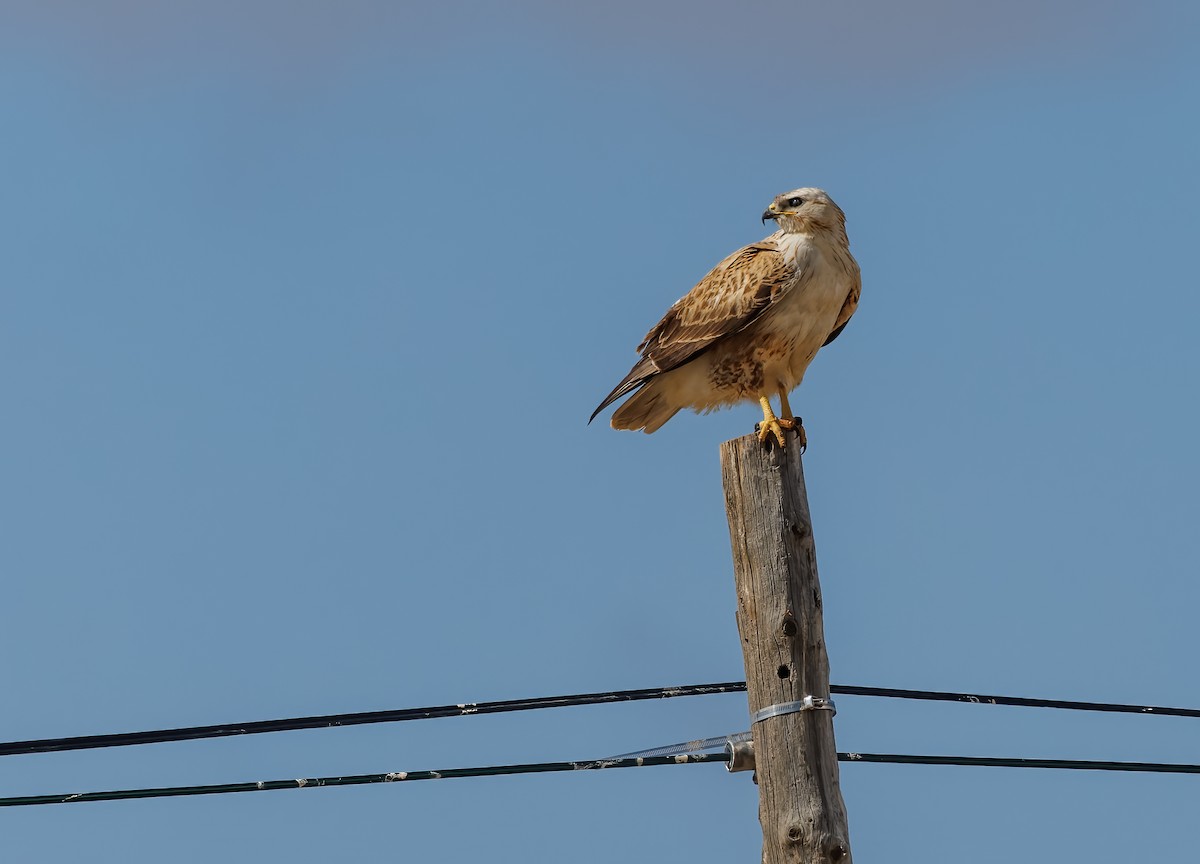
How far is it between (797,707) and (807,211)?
3.99m

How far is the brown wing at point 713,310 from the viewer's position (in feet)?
30.7

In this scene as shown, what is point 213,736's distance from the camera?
668 cm

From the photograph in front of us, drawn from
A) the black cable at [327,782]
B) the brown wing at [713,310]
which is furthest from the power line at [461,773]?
the brown wing at [713,310]

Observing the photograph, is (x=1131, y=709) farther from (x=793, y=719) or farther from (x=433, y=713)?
(x=433, y=713)

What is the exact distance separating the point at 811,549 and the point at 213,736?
8.79 feet

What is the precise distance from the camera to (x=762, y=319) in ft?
30.7

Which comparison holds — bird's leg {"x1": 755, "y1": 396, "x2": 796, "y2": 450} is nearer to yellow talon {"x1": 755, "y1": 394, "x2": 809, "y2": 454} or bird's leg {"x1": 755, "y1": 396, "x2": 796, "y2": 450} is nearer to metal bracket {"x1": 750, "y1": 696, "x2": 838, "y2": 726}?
yellow talon {"x1": 755, "y1": 394, "x2": 809, "y2": 454}

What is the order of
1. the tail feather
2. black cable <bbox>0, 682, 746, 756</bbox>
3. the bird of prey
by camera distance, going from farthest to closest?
the tail feather → the bird of prey → black cable <bbox>0, 682, 746, 756</bbox>

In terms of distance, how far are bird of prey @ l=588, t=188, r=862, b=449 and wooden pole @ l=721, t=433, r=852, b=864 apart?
236cm

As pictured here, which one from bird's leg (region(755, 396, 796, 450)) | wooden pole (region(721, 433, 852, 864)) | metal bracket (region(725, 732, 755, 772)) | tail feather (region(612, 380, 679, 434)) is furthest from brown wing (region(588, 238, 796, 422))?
metal bracket (region(725, 732, 755, 772))

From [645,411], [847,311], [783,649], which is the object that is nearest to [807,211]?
[847,311]

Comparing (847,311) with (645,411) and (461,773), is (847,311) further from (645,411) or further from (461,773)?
(461,773)

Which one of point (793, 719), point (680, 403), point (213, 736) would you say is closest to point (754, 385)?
point (680, 403)

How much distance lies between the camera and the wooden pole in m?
6.30
